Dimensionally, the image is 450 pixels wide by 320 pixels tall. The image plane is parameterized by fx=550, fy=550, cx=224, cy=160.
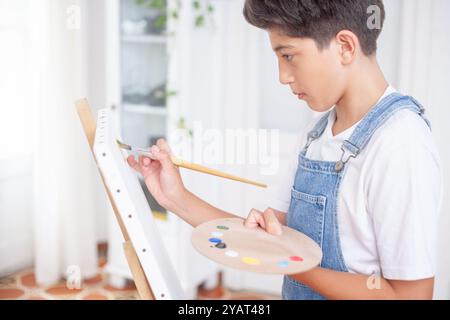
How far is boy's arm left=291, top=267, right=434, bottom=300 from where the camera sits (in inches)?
27.5

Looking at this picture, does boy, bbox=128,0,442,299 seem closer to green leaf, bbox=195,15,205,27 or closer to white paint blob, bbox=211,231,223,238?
white paint blob, bbox=211,231,223,238

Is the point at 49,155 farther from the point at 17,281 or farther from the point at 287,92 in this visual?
the point at 287,92

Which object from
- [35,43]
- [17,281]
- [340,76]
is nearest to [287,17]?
[340,76]

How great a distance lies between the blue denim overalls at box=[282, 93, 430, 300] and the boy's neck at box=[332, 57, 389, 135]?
0.03 metres

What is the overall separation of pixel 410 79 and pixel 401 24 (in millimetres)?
182

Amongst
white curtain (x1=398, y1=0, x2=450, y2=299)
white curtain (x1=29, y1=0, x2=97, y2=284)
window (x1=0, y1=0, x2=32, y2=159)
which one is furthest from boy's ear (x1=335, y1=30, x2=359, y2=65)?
window (x1=0, y1=0, x2=32, y2=159)

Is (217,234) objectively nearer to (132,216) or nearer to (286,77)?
(132,216)

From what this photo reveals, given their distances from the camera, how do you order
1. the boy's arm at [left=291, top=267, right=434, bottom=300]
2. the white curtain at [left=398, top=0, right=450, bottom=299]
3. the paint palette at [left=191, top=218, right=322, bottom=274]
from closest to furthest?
1. the paint palette at [left=191, top=218, right=322, bottom=274]
2. the boy's arm at [left=291, top=267, right=434, bottom=300]
3. the white curtain at [left=398, top=0, right=450, bottom=299]

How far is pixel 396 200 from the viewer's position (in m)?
0.68

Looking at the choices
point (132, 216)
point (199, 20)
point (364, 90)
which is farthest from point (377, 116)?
point (199, 20)

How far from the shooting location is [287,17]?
0.74 metres

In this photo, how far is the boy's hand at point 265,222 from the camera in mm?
702
